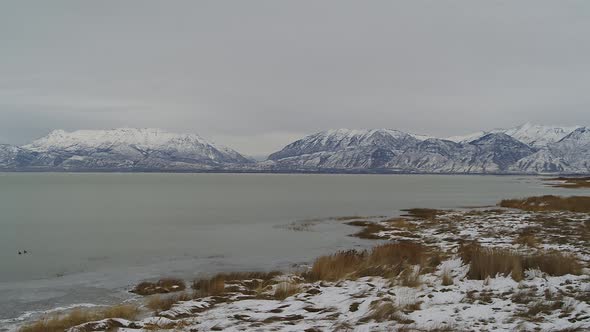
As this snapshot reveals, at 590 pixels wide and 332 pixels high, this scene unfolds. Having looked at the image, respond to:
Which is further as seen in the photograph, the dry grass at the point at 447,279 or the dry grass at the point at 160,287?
the dry grass at the point at 160,287

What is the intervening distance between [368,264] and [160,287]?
32.2ft

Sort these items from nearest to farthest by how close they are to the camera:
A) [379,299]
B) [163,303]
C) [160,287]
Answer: [379,299], [163,303], [160,287]

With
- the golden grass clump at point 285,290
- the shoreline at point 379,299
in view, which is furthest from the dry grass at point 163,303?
the golden grass clump at point 285,290

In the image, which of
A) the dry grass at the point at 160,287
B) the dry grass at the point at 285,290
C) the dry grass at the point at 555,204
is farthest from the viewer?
the dry grass at the point at 555,204

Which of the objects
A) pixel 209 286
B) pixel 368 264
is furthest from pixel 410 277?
pixel 209 286

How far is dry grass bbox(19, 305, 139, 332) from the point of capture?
13.2 m

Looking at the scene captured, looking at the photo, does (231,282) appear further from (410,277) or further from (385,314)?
(385,314)

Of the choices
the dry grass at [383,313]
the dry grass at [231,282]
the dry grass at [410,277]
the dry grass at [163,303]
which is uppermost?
the dry grass at [383,313]

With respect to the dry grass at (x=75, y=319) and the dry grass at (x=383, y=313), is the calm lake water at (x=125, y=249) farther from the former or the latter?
the dry grass at (x=383, y=313)

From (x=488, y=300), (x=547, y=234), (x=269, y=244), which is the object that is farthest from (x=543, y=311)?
(x=269, y=244)

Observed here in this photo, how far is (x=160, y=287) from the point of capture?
20.3m

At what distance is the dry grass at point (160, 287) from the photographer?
19.5 meters

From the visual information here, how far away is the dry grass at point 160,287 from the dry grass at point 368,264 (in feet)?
19.9

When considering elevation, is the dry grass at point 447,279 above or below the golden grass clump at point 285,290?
above
